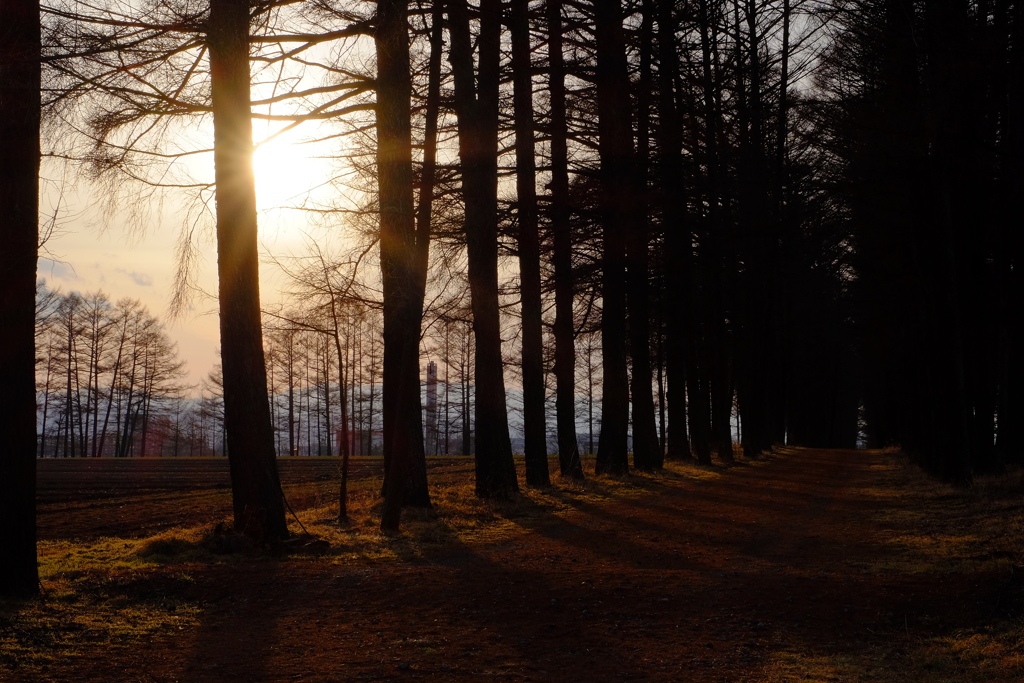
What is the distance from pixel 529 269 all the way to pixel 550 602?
34.3ft

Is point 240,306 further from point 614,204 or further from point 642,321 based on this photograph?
point 642,321

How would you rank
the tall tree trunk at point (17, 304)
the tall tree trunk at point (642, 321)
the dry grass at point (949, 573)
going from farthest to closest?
the tall tree trunk at point (642, 321)
the tall tree trunk at point (17, 304)
the dry grass at point (949, 573)

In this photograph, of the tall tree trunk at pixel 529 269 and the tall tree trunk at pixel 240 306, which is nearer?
the tall tree trunk at pixel 240 306

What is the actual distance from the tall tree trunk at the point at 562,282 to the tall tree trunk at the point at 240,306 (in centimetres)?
876

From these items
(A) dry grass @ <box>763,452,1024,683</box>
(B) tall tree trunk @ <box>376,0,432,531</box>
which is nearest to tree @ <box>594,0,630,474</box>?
(A) dry grass @ <box>763,452,1024,683</box>

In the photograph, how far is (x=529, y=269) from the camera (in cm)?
1706

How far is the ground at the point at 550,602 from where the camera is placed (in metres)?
5.56

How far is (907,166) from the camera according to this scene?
54.9 ft

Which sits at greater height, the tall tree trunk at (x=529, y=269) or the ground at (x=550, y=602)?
the tall tree trunk at (x=529, y=269)

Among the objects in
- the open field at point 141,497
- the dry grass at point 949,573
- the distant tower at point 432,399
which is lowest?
the open field at point 141,497

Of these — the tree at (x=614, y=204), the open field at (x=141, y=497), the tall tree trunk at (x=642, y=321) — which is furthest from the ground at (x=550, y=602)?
the tall tree trunk at (x=642, y=321)

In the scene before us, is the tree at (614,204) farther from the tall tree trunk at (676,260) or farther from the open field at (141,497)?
the open field at (141,497)

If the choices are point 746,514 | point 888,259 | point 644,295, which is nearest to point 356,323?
point 746,514

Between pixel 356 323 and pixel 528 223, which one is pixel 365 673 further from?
pixel 528 223
